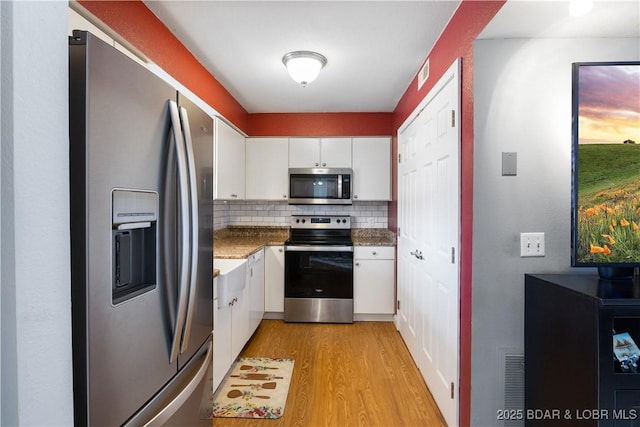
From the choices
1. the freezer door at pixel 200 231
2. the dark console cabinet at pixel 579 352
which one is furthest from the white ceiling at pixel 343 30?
the dark console cabinet at pixel 579 352

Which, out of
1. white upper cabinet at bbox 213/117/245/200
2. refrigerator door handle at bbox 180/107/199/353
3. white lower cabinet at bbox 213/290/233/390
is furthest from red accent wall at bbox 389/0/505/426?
white upper cabinet at bbox 213/117/245/200

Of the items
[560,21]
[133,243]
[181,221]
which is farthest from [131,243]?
[560,21]

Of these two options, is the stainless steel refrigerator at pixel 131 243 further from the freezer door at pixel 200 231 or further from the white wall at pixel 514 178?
the white wall at pixel 514 178

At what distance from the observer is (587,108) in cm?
140

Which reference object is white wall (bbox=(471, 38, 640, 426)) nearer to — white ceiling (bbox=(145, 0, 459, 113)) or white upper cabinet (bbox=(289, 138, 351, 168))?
white ceiling (bbox=(145, 0, 459, 113))

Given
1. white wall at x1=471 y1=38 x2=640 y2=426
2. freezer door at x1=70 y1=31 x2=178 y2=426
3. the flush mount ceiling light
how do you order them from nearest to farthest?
freezer door at x1=70 y1=31 x2=178 y2=426 → white wall at x1=471 y1=38 x2=640 y2=426 → the flush mount ceiling light

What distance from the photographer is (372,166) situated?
3.86m

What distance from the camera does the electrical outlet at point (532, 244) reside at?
154 centimetres

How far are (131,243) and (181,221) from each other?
0.16 m

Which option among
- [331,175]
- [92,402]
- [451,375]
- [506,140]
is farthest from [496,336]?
[331,175]

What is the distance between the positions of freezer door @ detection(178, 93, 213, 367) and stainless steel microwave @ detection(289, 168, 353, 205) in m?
2.40

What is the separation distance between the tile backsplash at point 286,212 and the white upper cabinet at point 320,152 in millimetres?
537

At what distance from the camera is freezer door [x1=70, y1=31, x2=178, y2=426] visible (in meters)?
0.74

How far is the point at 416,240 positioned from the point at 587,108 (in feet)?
4.85
